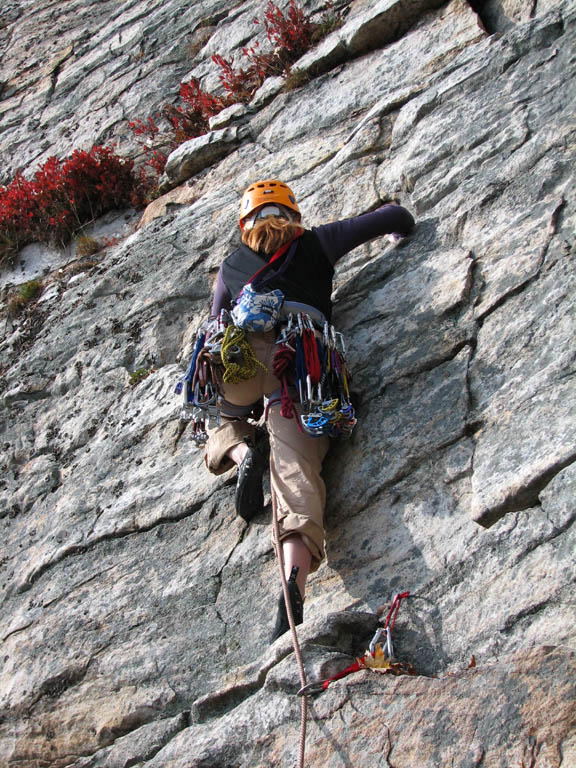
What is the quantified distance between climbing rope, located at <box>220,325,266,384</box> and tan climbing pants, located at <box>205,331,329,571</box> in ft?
0.28

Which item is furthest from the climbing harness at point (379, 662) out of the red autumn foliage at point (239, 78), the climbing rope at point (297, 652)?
the red autumn foliage at point (239, 78)

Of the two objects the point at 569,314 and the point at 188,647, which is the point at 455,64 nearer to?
the point at 569,314

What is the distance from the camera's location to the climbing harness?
3.97m

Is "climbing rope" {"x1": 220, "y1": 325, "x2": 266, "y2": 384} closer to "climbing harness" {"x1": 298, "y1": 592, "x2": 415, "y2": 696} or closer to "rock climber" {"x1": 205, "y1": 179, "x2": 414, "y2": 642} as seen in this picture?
"rock climber" {"x1": 205, "y1": 179, "x2": 414, "y2": 642}

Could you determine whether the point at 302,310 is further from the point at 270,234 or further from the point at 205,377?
the point at 205,377

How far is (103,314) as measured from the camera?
26.7ft

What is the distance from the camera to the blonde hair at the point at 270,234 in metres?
5.68

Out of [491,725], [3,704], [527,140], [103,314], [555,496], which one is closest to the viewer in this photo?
[491,725]

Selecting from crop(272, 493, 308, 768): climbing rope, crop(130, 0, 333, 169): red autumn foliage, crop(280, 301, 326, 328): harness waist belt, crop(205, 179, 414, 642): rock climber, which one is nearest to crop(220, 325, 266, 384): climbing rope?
crop(205, 179, 414, 642): rock climber

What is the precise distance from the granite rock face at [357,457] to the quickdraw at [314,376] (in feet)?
1.14

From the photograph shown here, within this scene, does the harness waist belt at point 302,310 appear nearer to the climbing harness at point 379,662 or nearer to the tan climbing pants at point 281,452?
the tan climbing pants at point 281,452

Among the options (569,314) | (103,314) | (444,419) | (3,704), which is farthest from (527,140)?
(3,704)

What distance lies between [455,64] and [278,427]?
4378mm

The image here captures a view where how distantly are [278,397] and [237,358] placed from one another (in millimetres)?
378
